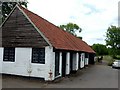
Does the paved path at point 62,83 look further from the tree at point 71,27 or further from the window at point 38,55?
the tree at point 71,27

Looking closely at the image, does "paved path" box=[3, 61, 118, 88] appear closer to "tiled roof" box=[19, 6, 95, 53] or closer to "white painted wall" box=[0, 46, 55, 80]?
"white painted wall" box=[0, 46, 55, 80]

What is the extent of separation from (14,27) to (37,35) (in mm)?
2648

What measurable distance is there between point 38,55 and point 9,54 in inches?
115

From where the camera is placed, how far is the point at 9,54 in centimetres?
1938

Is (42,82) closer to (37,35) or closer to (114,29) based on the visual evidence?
(37,35)

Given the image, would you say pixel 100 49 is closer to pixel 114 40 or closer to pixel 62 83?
pixel 114 40

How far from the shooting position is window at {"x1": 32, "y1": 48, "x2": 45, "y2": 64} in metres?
17.8

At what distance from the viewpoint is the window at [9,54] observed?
19.2 metres

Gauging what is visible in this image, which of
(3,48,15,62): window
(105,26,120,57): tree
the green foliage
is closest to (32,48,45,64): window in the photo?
(3,48,15,62): window

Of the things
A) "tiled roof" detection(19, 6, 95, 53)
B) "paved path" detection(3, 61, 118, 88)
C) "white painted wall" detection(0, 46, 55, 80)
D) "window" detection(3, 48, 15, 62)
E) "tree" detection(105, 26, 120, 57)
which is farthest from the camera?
"tree" detection(105, 26, 120, 57)

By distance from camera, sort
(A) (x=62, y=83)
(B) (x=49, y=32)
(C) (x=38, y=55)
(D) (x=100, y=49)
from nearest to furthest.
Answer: (A) (x=62, y=83), (C) (x=38, y=55), (B) (x=49, y=32), (D) (x=100, y=49)

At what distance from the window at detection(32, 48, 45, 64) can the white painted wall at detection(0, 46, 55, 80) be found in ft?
0.84

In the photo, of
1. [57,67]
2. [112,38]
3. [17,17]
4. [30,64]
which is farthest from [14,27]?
[112,38]

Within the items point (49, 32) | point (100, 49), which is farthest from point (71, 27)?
point (49, 32)
